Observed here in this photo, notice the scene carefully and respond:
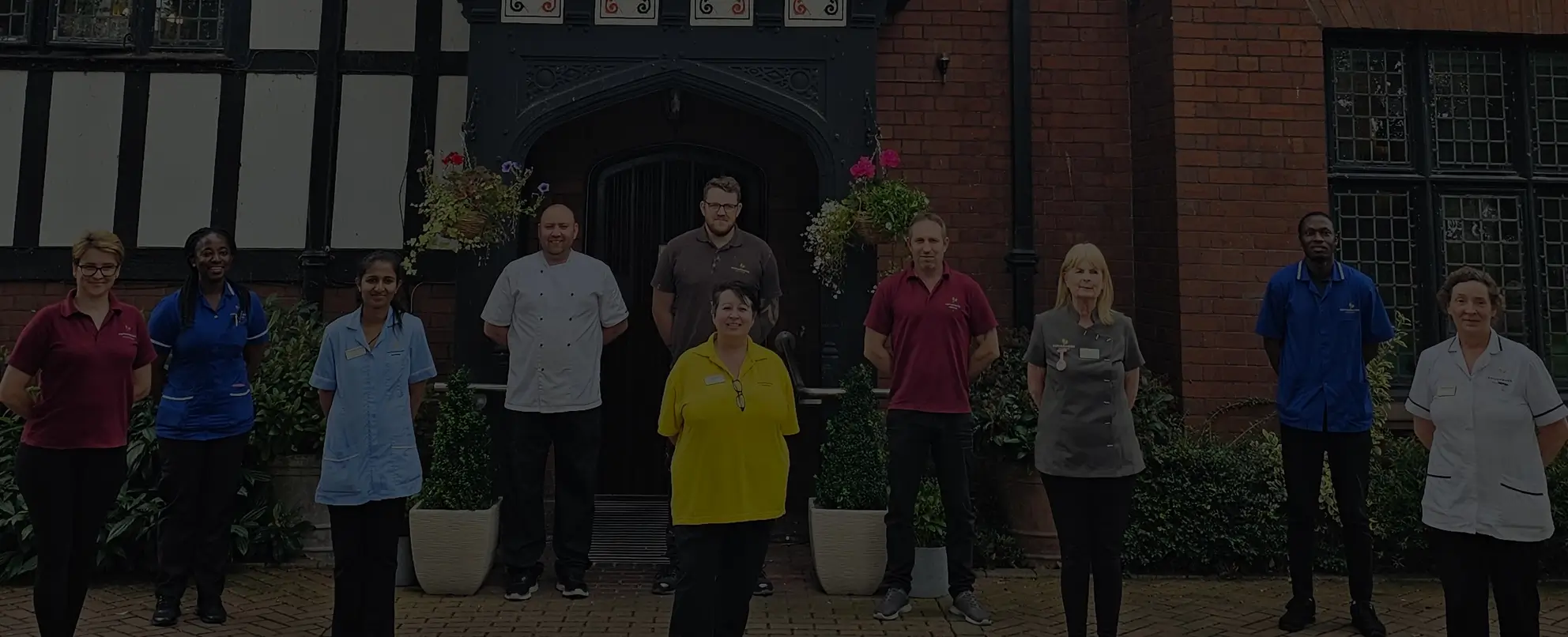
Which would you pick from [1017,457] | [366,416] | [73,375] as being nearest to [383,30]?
[73,375]

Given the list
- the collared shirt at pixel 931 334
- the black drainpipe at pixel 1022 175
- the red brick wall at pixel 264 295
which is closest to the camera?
the collared shirt at pixel 931 334

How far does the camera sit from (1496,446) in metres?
3.67

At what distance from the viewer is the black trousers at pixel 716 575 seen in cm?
363

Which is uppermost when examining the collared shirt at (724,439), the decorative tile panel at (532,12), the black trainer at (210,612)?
the decorative tile panel at (532,12)

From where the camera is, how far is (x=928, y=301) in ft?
15.6

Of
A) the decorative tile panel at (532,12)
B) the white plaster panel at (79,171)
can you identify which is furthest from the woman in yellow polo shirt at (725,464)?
Answer: the white plaster panel at (79,171)

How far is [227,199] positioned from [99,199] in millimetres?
905

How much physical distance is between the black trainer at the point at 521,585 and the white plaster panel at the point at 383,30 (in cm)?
390

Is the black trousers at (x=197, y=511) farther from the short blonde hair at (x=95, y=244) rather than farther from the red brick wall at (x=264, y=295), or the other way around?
the red brick wall at (x=264, y=295)

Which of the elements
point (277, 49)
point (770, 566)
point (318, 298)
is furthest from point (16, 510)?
point (770, 566)

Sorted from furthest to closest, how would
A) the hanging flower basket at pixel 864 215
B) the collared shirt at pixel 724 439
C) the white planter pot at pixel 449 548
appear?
the hanging flower basket at pixel 864 215, the white planter pot at pixel 449 548, the collared shirt at pixel 724 439

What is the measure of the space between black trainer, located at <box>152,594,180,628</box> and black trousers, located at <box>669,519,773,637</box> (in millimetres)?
2741

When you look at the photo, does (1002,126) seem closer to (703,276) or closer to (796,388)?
(796,388)

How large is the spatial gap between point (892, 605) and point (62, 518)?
11.8ft
